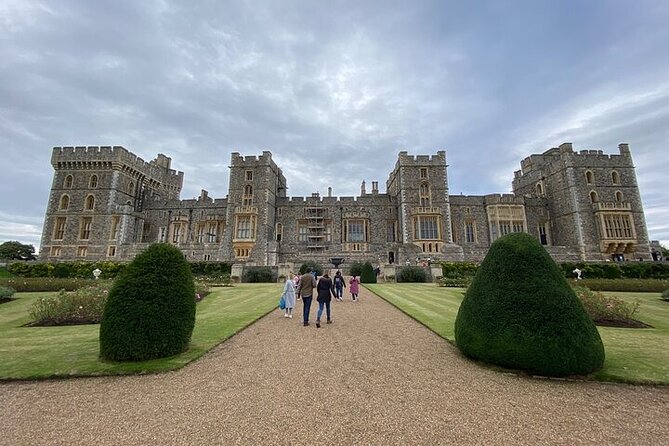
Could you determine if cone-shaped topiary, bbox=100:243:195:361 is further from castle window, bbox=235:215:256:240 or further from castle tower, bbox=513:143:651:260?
castle tower, bbox=513:143:651:260

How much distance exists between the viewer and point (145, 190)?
3894 centimetres

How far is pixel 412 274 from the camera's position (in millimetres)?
22422

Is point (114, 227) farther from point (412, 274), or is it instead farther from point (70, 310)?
point (412, 274)

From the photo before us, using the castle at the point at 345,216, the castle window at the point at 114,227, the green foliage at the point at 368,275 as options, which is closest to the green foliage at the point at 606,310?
the green foliage at the point at 368,275

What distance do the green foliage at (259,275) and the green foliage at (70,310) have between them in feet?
43.9

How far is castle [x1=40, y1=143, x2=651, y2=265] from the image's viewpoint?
103ft

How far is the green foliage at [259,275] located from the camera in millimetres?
22828

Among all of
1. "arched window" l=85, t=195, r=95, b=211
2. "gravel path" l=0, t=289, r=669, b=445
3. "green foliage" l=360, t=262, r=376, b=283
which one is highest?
"arched window" l=85, t=195, r=95, b=211

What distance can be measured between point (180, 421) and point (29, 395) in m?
2.67

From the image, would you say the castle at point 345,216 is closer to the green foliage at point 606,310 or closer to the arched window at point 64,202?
the arched window at point 64,202

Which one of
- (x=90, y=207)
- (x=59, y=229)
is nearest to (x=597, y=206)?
(x=90, y=207)

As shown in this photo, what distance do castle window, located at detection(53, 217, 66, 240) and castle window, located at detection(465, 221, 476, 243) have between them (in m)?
46.0

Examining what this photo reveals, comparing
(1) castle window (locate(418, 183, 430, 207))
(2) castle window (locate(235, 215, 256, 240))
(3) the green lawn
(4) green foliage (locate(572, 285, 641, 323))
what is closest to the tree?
(2) castle window (locate(235, 215, 256, 240))

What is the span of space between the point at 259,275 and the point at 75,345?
54.3ft
